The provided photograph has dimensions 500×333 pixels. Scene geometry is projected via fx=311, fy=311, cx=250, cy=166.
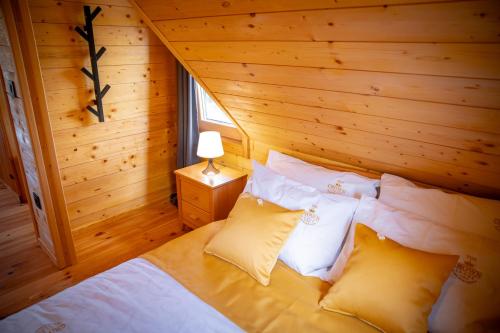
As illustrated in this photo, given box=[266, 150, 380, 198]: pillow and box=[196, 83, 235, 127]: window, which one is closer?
box=[266, 150, 380, 198]: pillow

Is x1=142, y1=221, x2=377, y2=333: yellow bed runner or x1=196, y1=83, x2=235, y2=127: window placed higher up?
x1=196, y1=83, x2=235, y2=127: window

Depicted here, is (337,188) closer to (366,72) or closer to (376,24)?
(366,72)

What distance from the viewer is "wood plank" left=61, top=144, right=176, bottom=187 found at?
2.46 m

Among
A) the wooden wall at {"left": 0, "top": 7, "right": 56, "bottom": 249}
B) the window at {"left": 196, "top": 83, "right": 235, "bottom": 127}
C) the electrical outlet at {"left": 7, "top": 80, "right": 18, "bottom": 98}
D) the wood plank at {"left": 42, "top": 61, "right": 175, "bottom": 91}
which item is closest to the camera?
the wooden wall at {"left": 0, "top": 7, "right": 56, "bottom": 249}

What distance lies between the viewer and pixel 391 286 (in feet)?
3.82

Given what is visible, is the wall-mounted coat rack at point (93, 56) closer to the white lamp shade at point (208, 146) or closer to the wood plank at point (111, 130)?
the wood plank at point (111, 130)

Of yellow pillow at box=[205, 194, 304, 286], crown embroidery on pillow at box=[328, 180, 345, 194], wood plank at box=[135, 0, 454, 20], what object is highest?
wood plank at box=[135, 0, 454, 20]

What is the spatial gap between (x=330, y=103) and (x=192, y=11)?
75 cm

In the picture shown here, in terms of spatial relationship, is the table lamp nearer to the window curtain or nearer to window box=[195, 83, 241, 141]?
window box=[195, 83, 241, 141]

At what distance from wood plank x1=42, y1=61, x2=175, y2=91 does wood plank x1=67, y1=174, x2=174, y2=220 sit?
928mm

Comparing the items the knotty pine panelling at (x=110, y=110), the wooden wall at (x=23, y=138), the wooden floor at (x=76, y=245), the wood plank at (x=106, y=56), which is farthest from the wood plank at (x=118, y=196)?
the wood plank at (x=106, y=56)

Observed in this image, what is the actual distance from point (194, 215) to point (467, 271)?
5.88 feet

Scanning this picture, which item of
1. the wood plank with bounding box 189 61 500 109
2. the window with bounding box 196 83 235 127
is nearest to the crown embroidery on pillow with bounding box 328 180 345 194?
the wood plank with bounding box 189 61 500 109

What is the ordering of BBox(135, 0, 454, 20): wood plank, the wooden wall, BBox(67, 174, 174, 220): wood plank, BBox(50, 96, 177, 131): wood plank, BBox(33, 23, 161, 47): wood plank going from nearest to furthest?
BBox(135, 0, 454, 20): wood plank < the wooden wall < BBox(33, 23, 161, 47): wood plank < BBox(50, 96, 177, 131): wood plank < BBox(67, 174, 174, 220): wood plank
